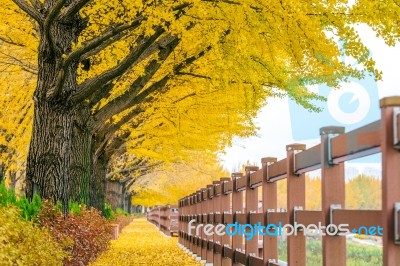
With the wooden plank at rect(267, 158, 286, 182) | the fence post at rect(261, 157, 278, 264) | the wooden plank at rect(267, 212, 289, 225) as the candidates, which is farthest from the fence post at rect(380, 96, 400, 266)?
the fence post at rect(261, 157, 278, 264)

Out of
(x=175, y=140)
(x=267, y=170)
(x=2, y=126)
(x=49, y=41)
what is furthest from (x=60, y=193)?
(x=2, y=126)

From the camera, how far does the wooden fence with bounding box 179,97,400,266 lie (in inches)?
150

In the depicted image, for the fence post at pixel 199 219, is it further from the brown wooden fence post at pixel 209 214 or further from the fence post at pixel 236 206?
the fence post at pixel 236 206

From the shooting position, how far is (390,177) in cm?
381

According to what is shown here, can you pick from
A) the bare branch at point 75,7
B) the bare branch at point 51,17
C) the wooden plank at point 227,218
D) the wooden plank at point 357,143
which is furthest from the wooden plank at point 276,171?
the bare branch at point 51,17

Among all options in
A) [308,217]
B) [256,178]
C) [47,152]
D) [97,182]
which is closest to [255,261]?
[256,178]

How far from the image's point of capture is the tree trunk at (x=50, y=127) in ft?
39.3

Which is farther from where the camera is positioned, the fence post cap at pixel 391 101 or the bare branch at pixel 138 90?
the bare branch at pixel 138 90

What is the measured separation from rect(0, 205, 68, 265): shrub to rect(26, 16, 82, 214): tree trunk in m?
4.68

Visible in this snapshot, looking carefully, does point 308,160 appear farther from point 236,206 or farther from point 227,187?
point 227,187

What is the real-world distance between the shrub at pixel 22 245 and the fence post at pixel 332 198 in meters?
2.19

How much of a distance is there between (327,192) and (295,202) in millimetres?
1234

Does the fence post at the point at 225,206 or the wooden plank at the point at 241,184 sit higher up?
the wooden plank at the point at 241,184

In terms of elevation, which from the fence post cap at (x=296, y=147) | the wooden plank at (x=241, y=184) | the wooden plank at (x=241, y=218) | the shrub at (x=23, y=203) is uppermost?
the fence post cap at (x=296, y=147)
